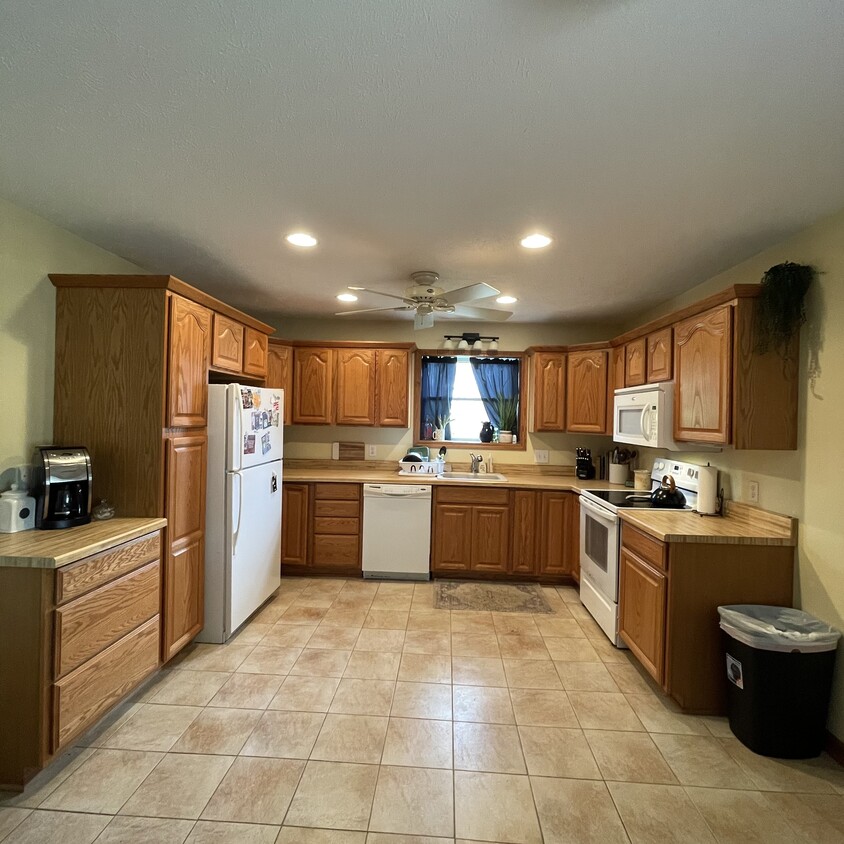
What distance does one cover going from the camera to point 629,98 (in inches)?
54.1

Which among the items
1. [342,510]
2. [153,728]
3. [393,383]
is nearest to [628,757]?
[153,728]

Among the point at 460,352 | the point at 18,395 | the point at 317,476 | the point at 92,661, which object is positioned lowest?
the point at 92,661

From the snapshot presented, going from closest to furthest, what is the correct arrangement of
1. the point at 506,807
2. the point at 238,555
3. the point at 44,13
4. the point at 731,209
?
the point at 44,13 < the point at 506,807 < the point at 731,209 < the point at 238,555

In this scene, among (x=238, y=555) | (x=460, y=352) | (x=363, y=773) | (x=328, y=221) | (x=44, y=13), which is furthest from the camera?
(x=460, y=352)

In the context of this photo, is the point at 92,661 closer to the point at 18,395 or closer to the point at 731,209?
the point at 18,395

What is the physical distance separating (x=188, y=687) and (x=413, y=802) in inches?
54.0

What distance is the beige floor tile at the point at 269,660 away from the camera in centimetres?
255

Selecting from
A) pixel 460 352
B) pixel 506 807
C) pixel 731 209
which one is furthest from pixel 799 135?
pixel 460 352

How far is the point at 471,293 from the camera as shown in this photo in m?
2.76

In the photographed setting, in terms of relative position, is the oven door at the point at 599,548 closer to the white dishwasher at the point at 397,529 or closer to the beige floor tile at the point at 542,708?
the beige floor tile at the point at 542,708

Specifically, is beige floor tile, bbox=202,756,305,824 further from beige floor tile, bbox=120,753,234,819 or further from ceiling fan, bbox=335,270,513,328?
ceiling fan, bbox=335,270,513,328

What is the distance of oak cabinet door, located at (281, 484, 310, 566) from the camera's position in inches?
159

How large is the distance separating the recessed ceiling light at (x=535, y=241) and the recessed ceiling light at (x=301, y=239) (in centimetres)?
115

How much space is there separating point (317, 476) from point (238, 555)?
50.3 inches
